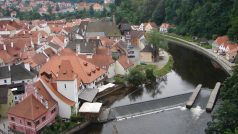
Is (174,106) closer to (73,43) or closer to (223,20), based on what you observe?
(73,43)

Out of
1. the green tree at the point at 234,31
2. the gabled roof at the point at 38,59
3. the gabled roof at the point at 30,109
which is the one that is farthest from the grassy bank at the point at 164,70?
the gabled roof at the point at 30,109

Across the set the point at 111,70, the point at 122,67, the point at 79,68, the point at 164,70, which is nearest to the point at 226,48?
the point at 164,70

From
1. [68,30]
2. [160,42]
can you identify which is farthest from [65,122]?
[68,30]

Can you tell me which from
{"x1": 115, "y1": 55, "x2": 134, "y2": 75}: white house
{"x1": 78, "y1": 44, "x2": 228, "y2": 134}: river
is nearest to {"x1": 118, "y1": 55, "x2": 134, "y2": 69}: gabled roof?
{"x1": 115, "y1": 55, "x2": 134, "y2": 75}: white house

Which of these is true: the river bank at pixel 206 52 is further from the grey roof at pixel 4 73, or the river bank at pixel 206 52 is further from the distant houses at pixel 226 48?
the grey roof at pixel 4 73

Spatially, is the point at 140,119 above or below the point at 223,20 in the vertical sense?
below
